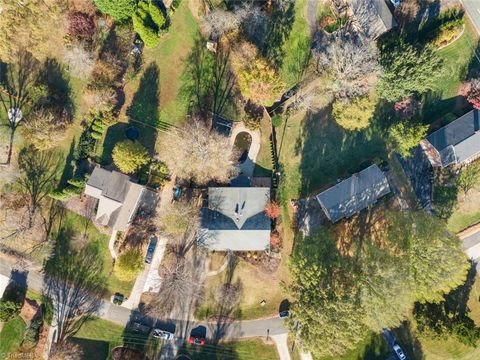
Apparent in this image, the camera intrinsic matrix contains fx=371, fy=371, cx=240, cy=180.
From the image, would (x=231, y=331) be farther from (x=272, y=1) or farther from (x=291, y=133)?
(x=272, y=1)

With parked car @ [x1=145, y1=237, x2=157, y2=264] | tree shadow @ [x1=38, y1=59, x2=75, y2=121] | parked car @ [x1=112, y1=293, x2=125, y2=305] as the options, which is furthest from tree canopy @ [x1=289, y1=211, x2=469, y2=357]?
tree shadow @ [x1=38, y1=59, x2=75, y2=121]

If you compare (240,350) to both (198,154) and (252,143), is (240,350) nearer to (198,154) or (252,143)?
(198,154)

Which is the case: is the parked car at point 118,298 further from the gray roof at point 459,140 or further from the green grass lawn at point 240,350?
the gray roof at point 459,140

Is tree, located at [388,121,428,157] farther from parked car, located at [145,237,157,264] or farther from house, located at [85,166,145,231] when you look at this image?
parked car, located at [145,237,157,264]

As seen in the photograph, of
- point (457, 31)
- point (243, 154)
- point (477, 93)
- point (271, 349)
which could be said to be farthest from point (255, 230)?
point (457, 31)

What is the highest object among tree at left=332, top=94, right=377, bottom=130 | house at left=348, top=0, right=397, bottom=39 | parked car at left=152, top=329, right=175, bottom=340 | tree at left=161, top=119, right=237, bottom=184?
house at left=348, top=0, right=397, bottom=39

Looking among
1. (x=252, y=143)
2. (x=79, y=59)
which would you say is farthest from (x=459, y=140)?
(x=79, y=59)
